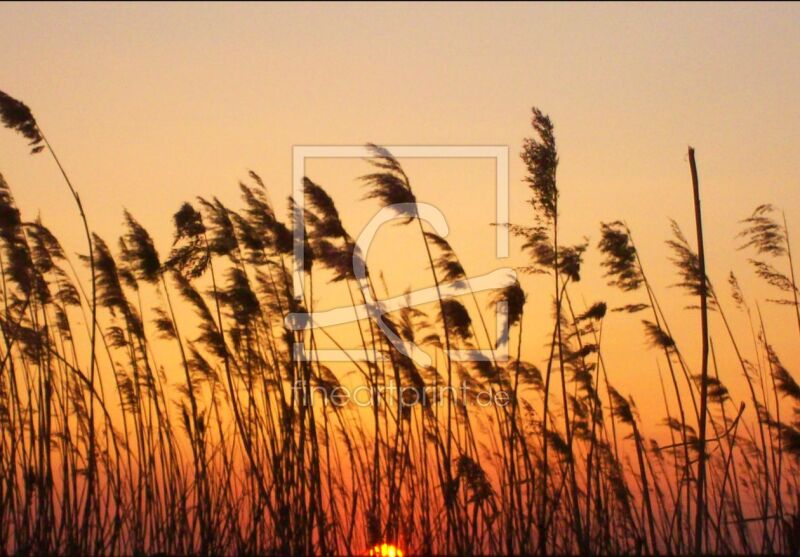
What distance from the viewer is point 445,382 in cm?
892

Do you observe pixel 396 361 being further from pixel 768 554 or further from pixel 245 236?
pixel 768 554

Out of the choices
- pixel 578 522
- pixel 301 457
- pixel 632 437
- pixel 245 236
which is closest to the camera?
pixel 578 522

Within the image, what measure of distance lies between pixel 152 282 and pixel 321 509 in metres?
2.37

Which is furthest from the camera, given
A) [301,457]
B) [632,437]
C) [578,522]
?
[632,437]

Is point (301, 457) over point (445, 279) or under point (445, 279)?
under

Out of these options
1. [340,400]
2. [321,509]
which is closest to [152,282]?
[340,400]

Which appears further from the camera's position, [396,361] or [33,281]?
[33,281]

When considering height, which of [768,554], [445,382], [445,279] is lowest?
[768,554]

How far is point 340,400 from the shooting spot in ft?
28.5

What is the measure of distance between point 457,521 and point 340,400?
1.52 metres

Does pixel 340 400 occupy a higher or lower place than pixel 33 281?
lower

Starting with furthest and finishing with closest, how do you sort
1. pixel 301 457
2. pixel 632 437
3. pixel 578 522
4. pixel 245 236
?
1. pixel 632 437
2. pixel 245 236
3. pixel 301 457
4. pixel 578 522

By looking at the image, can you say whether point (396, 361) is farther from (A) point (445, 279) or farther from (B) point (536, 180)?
(B) point (536, 180)

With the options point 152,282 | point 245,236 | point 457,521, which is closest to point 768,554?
point 457,521
